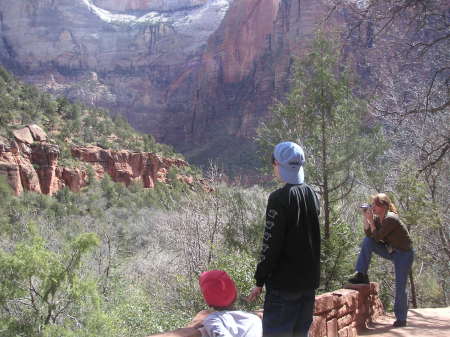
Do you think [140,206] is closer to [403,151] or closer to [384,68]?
[403,151]

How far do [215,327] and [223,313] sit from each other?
3.8 inches

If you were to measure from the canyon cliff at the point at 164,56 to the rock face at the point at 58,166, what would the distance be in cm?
3073

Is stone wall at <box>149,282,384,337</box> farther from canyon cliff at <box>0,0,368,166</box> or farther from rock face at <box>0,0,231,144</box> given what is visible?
rock face at <box>0,0,231,144</box>

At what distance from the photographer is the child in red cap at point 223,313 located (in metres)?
2.59

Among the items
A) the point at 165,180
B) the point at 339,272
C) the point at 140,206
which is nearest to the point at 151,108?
the point at 165,180

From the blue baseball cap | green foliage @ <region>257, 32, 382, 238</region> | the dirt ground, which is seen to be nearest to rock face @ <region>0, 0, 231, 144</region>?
green foliage @ <region>257, 32, 382, 238</region>

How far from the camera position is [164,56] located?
10188 cm

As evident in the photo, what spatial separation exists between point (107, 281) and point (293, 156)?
10.5 meters

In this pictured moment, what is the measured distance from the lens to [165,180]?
4206 cm

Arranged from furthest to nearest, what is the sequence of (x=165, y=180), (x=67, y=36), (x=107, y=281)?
(x=67, y=36) < (x=165, y=180) < (x=107, y=281)

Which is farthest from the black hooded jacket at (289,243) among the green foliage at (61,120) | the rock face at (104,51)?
the rock face at (104,51)

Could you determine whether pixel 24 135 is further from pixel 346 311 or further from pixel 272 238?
pixel 272 238

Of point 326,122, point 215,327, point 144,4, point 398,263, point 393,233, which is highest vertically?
point 144,4

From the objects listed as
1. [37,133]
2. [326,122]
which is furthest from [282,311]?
[37,133]
